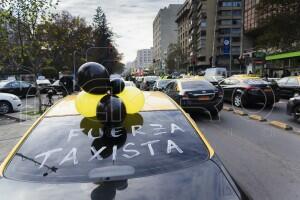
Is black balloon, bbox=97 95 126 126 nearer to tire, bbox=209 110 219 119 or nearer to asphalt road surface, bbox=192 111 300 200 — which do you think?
asphalt road surface, bbox=192 111 300 200

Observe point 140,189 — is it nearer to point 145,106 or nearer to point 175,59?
point 145,106

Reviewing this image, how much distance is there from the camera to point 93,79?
319cm

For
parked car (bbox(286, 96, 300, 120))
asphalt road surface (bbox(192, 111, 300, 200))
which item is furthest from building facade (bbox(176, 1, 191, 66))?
asphalt road surface (bbox(192, 111, 300, 200))

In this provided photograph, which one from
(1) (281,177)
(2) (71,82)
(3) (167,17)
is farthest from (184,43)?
(1) (281,177)

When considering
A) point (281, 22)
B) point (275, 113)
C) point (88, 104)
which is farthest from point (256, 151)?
point (281, 22)

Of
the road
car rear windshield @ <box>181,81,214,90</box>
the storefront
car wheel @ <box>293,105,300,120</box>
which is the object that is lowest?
the road

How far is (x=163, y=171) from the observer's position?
7.83 ft

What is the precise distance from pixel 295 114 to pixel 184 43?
4455 inches

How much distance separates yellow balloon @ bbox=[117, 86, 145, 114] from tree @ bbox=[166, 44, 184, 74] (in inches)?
3813

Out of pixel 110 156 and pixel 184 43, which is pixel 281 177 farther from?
pixel 184 43

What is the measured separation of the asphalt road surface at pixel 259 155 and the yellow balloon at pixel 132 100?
6.79 feet

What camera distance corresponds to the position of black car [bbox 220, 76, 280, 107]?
15.0 metres

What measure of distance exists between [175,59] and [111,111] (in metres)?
102

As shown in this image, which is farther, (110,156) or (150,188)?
(110,156)
